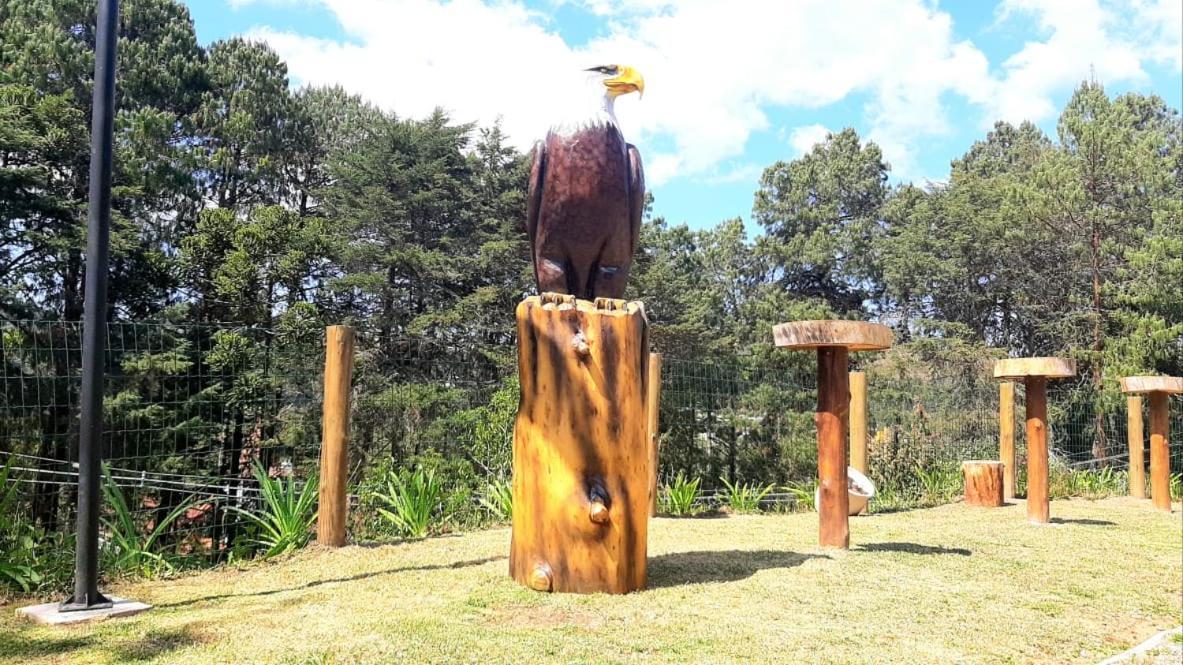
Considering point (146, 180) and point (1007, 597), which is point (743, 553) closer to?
point (1007, 597)

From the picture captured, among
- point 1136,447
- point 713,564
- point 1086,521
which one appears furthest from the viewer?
point 1136,447

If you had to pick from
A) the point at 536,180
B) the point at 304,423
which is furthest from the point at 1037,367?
the point at 304,423

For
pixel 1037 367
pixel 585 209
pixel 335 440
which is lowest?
pixel 335 440

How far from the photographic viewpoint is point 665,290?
52.9 feet

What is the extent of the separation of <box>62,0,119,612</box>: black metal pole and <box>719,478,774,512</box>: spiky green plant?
19.0ft

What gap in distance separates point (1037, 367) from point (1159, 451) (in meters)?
3.08

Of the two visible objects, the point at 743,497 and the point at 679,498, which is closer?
the point at 679,498

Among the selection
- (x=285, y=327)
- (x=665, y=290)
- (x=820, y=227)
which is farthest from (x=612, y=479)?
(x=820, y=227)

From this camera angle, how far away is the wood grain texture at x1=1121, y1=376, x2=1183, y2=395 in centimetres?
747

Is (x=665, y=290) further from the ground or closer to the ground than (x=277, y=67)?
closer to the ground

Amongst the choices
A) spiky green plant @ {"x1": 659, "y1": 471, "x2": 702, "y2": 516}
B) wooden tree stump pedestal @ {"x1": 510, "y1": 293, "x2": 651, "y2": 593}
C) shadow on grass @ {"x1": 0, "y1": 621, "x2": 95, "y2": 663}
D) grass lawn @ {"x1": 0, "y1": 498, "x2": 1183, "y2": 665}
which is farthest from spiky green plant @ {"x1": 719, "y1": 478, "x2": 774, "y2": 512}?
shadow on grass @ {"x1": 0, "y1": 621, "x2": 95, "y2": 663}

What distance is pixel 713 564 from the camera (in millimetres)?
4453

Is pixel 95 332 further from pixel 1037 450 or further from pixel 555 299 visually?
pixel 1037 450

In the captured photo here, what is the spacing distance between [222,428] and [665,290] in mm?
11231
